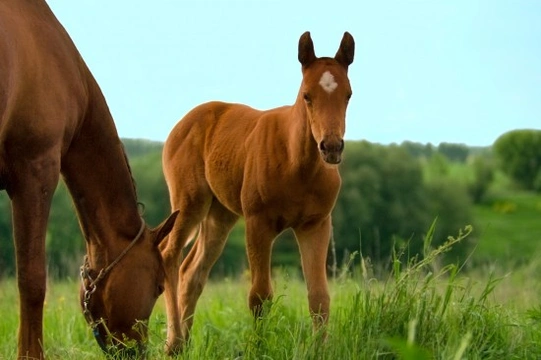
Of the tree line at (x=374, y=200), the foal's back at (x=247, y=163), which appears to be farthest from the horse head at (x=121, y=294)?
the tree line at (x=374, y=200)

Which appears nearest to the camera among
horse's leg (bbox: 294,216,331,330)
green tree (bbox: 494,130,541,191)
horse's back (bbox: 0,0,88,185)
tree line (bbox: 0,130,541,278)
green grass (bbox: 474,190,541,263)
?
horse's back (bbox: 0,0,88,185)

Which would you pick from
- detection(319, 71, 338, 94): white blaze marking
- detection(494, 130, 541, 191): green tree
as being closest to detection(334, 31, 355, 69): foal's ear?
detection(319, 71, 338, 94): white blaze marking

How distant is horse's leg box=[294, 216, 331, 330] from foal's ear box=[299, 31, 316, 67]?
119cm

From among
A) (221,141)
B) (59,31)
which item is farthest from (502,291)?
(59,31)

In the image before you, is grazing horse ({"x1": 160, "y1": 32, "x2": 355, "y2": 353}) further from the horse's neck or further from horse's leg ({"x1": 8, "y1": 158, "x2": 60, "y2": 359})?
horse's leg ({"x1": 8, "y1": 158, "x2": 60, "y2": 359})

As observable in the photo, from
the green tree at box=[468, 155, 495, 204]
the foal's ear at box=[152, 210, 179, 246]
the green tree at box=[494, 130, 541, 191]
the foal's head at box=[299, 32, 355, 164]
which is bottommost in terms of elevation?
the green tree at box=[468, 155, 495, 204]

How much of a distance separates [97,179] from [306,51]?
1712mm

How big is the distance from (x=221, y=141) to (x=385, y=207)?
123ft

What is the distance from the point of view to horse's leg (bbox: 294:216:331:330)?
25.1 feet

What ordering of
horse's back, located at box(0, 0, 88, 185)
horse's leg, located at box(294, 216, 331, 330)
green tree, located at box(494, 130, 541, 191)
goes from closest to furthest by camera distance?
horse's back, located at box(0, 0, 88, 185) < horse's leg, located at box(294, 216, 331, 330) < green tree, located at box(494, 130, 541, 191)

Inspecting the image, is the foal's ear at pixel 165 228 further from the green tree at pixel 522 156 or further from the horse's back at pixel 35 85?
the green tree at pixel 522 156

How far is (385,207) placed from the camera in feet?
150

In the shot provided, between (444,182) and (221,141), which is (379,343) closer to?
(221,141)

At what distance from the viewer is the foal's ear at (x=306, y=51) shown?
293 inches
